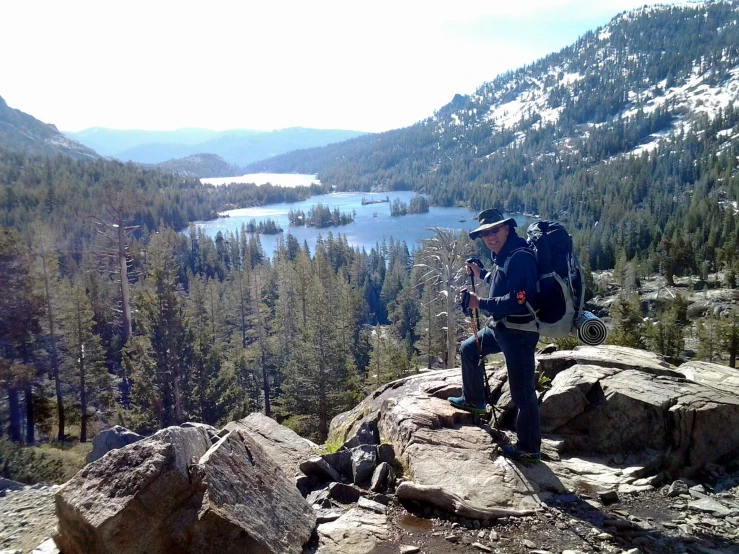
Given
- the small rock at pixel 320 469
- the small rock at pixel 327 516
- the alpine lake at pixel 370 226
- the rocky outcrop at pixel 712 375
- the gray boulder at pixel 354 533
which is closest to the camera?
the gray boulder at pixel 354 533

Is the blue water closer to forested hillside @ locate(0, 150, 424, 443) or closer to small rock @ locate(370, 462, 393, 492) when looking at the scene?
forested hillside @ locate(0, 150, 424, 443)

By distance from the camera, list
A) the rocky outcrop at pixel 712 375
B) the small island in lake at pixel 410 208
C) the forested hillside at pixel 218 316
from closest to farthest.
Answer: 1. the rocky outcrop at pixel 712 375
2. the forested hillside at pixel 218 316
3. the small island in lake at pixel 410 208

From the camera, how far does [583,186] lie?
161250 millimetres

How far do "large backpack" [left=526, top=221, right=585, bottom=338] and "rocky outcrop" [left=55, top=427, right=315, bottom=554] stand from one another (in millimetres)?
3344

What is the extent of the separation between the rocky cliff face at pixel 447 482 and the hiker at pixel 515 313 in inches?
17.2

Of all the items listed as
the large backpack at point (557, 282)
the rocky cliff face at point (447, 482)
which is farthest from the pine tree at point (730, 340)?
the large backpack at point (557, 282)

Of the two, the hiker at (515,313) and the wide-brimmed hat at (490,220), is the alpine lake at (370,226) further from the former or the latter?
the hiker at (515,313)

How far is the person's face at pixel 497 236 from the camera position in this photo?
530 cm

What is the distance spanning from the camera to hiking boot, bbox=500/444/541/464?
18.1ft

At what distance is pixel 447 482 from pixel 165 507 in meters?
2.92

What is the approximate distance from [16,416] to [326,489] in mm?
27904

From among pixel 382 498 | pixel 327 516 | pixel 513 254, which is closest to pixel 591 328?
pixel 513 254

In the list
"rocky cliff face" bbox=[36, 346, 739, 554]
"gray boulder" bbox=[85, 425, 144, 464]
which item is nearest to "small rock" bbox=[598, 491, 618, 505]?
"rocky cliff face" bbox=[36, 346, 739, 554]

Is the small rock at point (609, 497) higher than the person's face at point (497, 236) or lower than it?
lower
